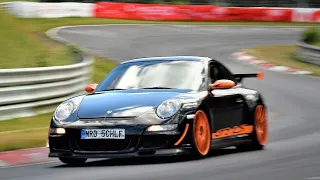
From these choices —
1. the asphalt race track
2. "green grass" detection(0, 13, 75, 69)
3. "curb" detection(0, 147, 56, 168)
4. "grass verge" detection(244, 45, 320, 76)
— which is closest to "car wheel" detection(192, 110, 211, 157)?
the asphalt race track

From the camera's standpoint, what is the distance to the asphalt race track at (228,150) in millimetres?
7953

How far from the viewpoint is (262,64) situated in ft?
89.5

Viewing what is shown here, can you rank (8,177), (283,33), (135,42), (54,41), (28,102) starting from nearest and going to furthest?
(8,177) → (28,102) → (54,41) → (135,42) → (283,33)

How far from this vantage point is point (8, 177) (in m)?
8.07

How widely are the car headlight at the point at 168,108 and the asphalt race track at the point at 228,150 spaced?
51 centimetres

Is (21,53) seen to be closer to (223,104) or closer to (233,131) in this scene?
(233,131)

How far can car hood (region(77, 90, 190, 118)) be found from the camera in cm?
878

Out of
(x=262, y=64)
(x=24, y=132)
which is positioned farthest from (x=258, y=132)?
(x=262, y=64)

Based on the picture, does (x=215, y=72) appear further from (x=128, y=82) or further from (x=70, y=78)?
(x=70, y=78)

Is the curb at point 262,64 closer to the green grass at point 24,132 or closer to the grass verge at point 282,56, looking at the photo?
the grass verge at point 282,56

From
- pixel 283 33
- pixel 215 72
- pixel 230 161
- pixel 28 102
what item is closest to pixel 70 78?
pixel 28 102

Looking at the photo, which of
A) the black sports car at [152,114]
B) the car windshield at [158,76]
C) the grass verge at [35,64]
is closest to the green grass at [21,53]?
the grass verge at [35,64]

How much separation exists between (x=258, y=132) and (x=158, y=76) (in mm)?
1890

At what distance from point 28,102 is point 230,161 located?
6.63 metres
